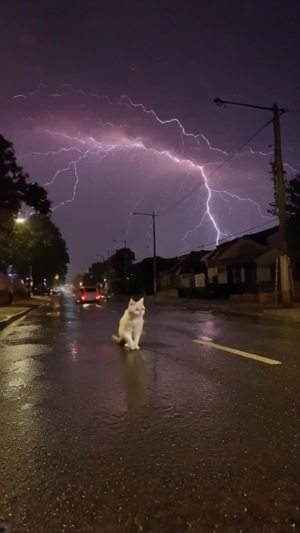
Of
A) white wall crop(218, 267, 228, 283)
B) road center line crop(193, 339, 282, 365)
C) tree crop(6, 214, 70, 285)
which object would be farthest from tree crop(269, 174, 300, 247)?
tree crop(6, 214, 70, 285)

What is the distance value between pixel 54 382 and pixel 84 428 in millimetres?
2535

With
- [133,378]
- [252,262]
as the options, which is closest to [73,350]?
[133,378]

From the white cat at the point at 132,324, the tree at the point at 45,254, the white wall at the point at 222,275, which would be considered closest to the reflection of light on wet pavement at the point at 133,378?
the white cat at the point at 132,324

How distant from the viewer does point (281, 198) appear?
24094 mm

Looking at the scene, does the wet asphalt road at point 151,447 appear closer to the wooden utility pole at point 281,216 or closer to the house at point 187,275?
the wooden utility pole at point 281,216

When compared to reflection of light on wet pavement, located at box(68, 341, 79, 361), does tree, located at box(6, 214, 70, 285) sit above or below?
above

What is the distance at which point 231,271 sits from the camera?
53.8 metres

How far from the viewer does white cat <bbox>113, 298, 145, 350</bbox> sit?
10.0 meters

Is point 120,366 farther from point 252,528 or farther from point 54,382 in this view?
point 252,528

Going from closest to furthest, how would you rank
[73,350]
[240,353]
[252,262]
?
1. [240,353]
2. [73,350]
3. [252,262]

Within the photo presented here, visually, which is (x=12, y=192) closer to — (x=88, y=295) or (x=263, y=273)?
(x=88, y=295)

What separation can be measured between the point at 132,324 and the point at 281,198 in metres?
15.8

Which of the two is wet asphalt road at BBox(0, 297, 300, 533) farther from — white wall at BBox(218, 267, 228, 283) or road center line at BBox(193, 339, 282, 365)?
white wall at BBox(218, 267, 228, 283)

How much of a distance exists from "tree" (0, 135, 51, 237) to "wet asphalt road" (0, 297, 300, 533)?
93.6 ft
